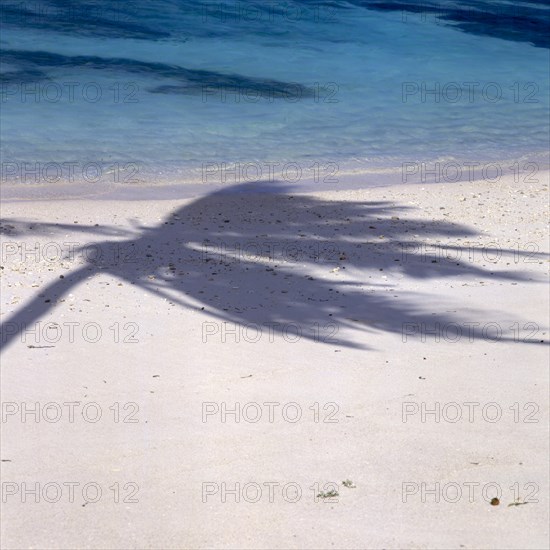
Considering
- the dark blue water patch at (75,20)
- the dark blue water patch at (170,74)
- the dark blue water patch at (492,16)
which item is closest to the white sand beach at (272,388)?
the dark blue water patch at (170,74)

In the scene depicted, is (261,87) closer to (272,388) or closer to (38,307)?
(38,307)

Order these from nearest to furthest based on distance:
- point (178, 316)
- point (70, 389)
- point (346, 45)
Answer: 1. point (70, 389)
2. point (178, 316)
3. point (346, 45)

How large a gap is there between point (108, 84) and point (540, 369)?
15253 mm

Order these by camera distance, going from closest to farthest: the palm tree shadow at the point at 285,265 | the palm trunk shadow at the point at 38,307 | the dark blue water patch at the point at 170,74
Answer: the palm trunk shadow at the point at 38,307 → the palm tree shadow at the point at 285,265 → the dark blue water patch at the point at 170,74

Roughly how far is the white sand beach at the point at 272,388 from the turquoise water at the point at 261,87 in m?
4.39

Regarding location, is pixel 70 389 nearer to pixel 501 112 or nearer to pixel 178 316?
pixel 178 316

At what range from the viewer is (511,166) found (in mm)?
13625

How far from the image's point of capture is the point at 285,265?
8211 millimetres

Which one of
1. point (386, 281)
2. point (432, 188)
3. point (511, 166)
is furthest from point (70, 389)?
point (511, 166)

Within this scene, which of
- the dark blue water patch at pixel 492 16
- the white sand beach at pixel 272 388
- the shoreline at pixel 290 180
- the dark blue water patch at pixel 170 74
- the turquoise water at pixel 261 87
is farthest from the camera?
the dark blue water patch at pixel 492 16

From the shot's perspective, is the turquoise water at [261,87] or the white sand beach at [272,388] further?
the turquoise water at [261,87]

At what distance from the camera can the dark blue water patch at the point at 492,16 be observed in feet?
96.5

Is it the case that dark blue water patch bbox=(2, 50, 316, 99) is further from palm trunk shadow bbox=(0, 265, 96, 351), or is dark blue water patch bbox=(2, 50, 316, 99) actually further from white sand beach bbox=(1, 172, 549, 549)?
palm trunk shadow bbox=(0, 265, 96, 351)

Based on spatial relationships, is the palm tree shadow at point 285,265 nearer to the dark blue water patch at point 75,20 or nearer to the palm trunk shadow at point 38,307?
the palm trunk shadow at point 38,307
